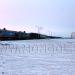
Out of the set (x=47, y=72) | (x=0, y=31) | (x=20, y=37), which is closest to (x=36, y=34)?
(x=20, y=37)

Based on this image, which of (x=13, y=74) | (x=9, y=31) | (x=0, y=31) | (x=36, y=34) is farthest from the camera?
(x=36, y=34)

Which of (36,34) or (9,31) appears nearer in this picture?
(9,31)

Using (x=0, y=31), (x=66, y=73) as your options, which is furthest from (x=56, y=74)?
(x=0, y=31)

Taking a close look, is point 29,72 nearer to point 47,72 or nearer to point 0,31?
point 47,72

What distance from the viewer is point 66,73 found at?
496 cm

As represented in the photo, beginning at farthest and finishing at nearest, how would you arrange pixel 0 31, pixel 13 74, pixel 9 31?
pixel 9 31 < pixel 0 31 < pixel 13 74

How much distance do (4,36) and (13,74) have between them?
46218mm

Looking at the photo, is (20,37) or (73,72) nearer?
(73,72)

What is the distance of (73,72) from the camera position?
506 centimetres

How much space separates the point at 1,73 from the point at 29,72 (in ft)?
1.89

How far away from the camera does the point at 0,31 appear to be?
4772 centimetres

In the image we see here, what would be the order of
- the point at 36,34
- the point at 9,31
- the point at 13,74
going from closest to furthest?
the point at 13,74, the point at 9,31, the point at 36,34

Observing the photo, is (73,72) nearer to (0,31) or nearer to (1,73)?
(1,73)

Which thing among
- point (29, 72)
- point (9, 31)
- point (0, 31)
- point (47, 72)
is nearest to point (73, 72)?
point (47, 72)
